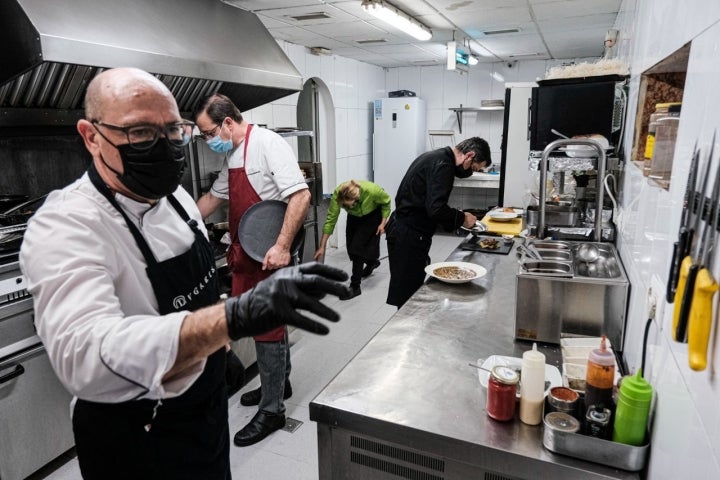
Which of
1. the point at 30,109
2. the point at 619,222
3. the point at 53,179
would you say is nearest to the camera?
the point at 619,222

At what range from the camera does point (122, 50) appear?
2299 mm

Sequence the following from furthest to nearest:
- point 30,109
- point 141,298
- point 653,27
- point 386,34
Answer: point 386,34 → point 30,109 → point 653,27 → point 141,298

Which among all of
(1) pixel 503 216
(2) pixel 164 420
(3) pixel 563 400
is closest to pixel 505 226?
(1) pixel 503 216

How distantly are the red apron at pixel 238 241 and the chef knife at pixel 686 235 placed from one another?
1.84m

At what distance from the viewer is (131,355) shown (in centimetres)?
81

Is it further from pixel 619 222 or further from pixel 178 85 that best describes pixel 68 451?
pixel 619 222

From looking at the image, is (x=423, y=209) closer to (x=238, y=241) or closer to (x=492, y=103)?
(x=238, y=241)

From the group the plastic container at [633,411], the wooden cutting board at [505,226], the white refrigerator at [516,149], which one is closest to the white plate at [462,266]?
the wooden cutting board at [505,226]

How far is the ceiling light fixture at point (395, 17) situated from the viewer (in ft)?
11.4

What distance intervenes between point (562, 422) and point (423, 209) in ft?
6.59

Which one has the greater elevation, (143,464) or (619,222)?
(619,222)

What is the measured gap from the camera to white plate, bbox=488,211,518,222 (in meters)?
3.47

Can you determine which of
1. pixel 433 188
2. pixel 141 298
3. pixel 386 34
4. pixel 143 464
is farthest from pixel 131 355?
pixel 386 34

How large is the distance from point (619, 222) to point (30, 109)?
300 cm
